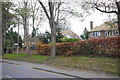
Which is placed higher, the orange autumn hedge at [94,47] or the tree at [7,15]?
the tree at [7,15]

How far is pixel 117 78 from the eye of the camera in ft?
30.5

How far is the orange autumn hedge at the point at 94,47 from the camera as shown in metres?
16.1

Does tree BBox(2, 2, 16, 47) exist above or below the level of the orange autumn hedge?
above

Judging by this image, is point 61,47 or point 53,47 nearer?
point 53,47

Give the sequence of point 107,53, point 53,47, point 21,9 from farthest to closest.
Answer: point 21,9 → point 53,47 → point 107,53

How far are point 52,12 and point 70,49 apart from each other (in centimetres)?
584

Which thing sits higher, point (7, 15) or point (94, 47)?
point (7, 15)

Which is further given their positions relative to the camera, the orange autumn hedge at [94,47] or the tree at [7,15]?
the tree at [7,15]

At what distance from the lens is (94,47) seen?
18031 millimetres

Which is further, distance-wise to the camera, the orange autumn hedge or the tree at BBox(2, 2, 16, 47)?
the tree at BBox(2, 2, 16, 47)

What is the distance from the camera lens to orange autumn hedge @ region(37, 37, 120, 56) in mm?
16106

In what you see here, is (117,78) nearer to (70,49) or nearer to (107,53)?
(107,53)

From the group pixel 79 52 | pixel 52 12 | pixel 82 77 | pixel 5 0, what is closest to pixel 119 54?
pixel 79 52

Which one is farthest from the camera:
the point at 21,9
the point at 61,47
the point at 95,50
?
the point at 21,9
